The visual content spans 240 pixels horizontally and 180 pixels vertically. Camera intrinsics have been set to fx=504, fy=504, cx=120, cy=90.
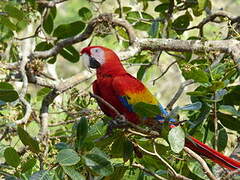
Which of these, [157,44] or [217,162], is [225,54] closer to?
[157,44]

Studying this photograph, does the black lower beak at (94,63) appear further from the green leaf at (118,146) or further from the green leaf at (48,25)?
the green leaf at (118,146)

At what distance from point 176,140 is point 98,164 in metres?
0.24

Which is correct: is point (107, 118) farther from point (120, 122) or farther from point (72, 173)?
point (72, 173)

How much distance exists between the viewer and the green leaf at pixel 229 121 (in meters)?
1.91

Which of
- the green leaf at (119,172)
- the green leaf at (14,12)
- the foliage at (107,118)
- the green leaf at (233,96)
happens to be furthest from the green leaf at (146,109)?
the green leaf at (14,12)

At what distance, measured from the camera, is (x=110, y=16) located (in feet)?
→ 7.82

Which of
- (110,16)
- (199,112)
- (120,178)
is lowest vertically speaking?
(120,178)

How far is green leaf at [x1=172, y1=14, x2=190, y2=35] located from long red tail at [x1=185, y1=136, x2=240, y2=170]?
3.51 ft

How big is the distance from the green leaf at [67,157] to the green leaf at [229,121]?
71 cm

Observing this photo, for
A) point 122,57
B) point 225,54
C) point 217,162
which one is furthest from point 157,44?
point 217,162

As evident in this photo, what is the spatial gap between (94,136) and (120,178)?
17cm

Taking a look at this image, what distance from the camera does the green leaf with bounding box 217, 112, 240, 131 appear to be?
1.91m

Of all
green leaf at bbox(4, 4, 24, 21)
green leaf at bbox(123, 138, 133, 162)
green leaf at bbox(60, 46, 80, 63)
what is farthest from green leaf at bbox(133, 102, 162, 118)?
green leaf at bbox(60, 46, 80, 63)

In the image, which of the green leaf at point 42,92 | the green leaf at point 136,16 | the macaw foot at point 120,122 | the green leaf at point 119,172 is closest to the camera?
the macaw foot at point 120,122
